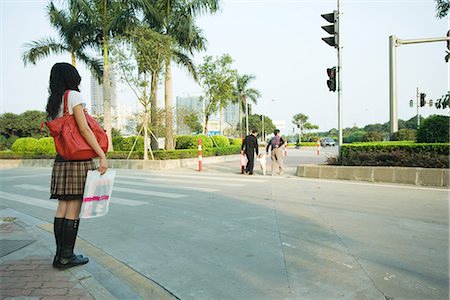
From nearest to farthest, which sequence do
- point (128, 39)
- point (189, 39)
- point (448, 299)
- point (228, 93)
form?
point (448, 299), point (128, 39), point (189, 39), point (228, 93)

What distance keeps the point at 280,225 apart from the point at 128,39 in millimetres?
15026

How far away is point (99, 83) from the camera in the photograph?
23.1m

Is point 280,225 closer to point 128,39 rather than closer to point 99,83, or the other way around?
point 128,39

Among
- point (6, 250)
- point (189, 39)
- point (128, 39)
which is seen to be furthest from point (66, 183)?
point (189, 39)

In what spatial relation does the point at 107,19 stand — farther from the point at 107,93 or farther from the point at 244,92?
the point at 244,92

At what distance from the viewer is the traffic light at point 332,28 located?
10.9 meters

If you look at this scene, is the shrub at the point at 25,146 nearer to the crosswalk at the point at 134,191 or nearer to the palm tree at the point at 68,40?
the palm tree at the point at 68,40

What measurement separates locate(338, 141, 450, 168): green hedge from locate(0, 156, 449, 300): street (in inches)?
55.3

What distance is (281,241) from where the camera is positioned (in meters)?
4.16

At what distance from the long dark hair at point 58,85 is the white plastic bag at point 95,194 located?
0.70m

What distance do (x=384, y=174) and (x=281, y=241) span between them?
6.45 meters

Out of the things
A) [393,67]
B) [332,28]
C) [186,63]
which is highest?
[186,63]

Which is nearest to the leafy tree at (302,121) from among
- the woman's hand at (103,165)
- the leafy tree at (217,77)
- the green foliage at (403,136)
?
the leafy tree at (217,77)

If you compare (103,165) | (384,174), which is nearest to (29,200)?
(103,165)
